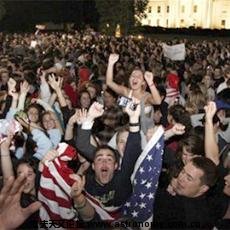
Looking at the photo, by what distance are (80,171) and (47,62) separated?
6.39 meters

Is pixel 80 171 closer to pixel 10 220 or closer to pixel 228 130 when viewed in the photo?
pixel 228 130

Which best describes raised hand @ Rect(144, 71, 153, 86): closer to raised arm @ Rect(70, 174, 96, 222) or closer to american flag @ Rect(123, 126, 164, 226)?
american flag @ Rect(123, 126, 164, 226)

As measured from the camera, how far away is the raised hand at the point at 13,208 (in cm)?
327

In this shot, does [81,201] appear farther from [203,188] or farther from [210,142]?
[210,142]

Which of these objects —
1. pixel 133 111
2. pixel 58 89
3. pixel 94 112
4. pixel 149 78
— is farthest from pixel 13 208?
pixel 58 89

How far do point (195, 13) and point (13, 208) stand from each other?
375 feet

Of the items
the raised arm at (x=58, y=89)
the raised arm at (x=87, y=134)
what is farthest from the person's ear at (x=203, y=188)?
the raised arm at (x=58, y=89)

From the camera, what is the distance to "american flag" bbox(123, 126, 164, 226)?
4977mm

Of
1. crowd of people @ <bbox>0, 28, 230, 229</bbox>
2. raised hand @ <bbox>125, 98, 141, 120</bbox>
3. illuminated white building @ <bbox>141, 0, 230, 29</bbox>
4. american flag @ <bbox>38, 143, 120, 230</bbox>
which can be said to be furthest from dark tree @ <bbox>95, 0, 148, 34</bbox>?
illuminated white building @ <bbox>141, 0, 230, 29</bbox>

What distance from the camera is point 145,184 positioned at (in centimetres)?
506

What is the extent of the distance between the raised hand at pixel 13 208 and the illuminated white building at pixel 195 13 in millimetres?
107778

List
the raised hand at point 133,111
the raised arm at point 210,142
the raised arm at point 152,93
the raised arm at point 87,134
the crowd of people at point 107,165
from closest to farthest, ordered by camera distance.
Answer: the crowd of people at point 107,165 < the raised hand at point 133,111 < the raised arm at point 87,134 < the raised arm at point 210,142 < the raised arm at point 152,93

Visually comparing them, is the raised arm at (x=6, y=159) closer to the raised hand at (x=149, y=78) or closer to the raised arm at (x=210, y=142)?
the raised arm at (x=210, y=142)

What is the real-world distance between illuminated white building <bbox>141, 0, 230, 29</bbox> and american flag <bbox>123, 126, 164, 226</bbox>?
105869 mm
